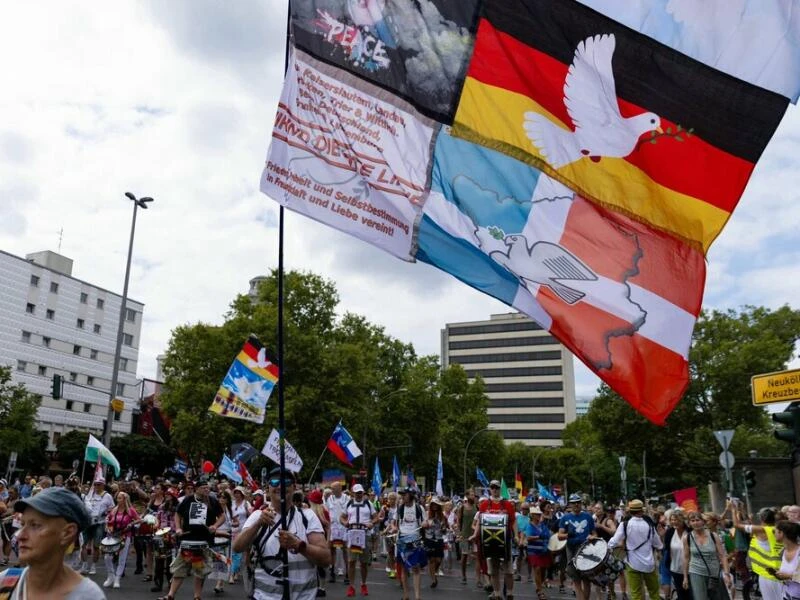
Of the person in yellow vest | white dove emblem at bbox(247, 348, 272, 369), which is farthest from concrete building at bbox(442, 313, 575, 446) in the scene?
the person in yellow vest

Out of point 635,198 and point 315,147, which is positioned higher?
point 315,147

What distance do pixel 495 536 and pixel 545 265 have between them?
8.96m

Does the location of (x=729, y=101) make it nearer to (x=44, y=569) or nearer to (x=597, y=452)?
(x=44, y=569)

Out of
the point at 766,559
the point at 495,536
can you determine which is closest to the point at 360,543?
the point at 495,536

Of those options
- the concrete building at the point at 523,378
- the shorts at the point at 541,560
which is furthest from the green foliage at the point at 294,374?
the concrete building at the point at 523,378

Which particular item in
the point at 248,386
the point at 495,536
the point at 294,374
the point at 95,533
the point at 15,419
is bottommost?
the point at 95,533

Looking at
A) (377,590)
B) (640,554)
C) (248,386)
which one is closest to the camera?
(640,554)

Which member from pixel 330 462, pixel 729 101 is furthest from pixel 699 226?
pixel 330 462

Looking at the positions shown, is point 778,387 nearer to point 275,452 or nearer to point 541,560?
point 541,560

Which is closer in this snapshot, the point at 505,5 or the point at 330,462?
the point at 505,5

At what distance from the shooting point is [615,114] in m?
5.26

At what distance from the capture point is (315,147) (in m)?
5.50

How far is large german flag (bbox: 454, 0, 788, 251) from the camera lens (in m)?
5.09

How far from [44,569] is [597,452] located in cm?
A: 9082
